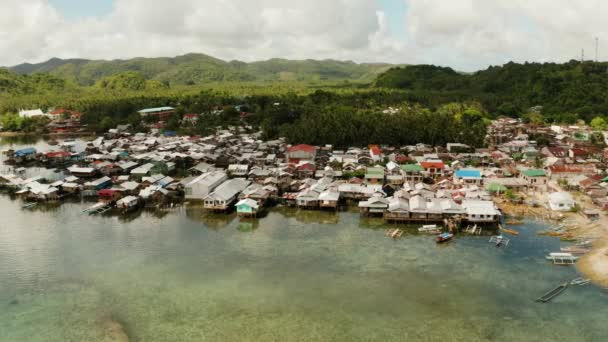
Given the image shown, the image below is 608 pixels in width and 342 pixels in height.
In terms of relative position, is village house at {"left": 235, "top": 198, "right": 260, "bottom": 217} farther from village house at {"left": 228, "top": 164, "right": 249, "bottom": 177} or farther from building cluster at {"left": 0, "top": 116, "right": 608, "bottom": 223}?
village house at {"left": 228, "top": 164, "right": 249, "bottom": 177}

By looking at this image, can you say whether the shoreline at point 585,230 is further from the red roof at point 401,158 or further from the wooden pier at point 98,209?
the wooden pier at point 98,209

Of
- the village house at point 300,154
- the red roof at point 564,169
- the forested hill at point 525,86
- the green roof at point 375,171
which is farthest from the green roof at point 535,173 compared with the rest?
the forested hill at point 525,86

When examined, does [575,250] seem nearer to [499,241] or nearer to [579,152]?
[499,241]

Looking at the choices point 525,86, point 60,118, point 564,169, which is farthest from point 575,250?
point 60,118

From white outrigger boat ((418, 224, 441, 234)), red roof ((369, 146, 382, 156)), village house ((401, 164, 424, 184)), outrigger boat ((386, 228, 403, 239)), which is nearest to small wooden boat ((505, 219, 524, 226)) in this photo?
white outrigger boat ((418, 224, 441, 234))

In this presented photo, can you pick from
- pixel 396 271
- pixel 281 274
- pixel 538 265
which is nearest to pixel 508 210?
pixel 538 265

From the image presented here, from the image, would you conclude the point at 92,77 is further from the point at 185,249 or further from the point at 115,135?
the point at 185,249

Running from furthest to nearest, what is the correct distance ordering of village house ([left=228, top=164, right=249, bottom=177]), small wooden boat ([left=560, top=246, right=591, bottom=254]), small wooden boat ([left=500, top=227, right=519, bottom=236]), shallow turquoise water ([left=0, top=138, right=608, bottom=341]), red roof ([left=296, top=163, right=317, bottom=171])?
village house ([left=228, top=164, right=249, bottom=177]) → red roof ([left=296, top=163, right=317, bottom=171]) → small wooden boat ([left=500, top=227, right=519, bottom=236]) → small wooden boat ([left=560, top=246, right=591, bottom=254]) → shallow turquoise water ([left=0, top=138, right=608, bottom=341])
